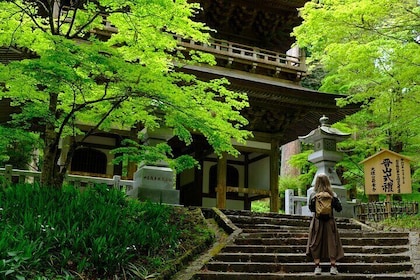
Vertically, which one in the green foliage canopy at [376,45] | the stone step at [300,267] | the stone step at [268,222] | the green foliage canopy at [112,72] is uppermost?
the green foliage canopy at [376,45]

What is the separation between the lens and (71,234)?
20.1 ft

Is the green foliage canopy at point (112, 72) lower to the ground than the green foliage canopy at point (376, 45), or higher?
lower

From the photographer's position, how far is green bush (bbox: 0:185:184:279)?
17.7 ft

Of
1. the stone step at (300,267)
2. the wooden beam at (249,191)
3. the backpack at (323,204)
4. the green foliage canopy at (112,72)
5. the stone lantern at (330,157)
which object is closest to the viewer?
the backpack at (323,204)

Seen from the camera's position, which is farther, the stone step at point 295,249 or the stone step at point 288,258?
the stone step at point 295,249

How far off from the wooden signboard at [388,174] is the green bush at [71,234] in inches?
288

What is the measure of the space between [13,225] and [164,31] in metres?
4.49

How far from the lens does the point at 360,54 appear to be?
1066cm

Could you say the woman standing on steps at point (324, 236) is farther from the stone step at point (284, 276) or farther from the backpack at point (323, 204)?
the stone step at point (284, 276)

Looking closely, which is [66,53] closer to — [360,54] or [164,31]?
[164,31]

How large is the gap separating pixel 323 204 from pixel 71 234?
12.3 feet

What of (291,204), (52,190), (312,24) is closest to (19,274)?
(52,190)

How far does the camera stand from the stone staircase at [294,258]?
A: 6995mm

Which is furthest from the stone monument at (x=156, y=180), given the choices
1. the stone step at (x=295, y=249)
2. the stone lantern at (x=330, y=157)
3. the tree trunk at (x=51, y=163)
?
the stone lantern at (x=330, y=157)
